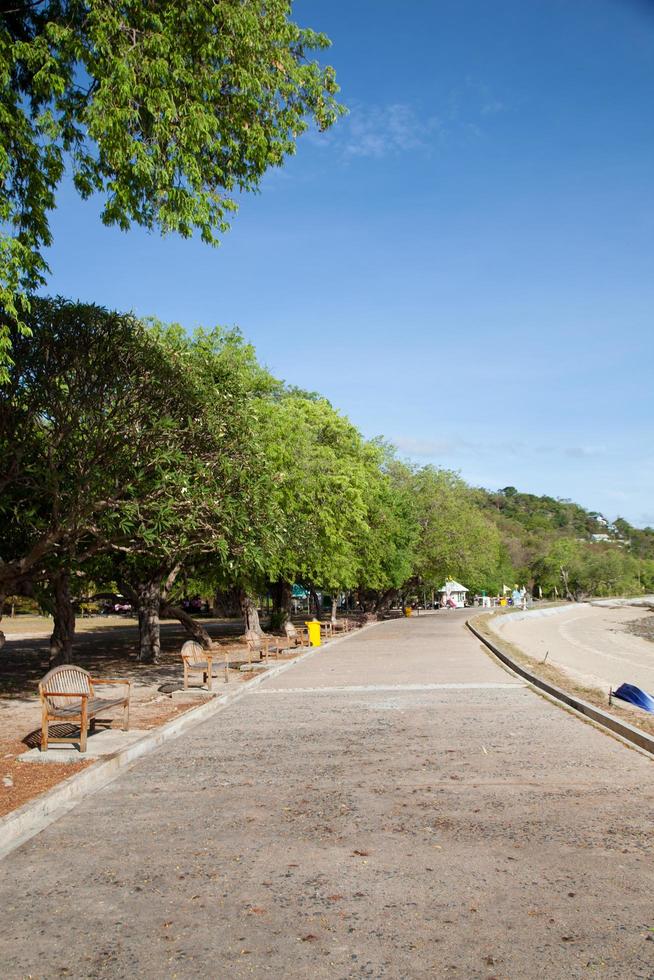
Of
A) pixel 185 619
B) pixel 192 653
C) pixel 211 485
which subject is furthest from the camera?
pixel 185 619

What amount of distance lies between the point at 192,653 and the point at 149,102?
1009cm

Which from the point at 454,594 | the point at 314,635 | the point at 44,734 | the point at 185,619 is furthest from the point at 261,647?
the point at 454,594

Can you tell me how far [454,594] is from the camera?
4373 inches

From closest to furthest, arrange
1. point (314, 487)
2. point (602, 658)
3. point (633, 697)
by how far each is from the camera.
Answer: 1. point (633, 697)
2. point (314, 487)
3. point (602, 658)

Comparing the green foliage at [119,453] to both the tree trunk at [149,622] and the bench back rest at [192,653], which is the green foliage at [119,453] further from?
the tree trunk at [149,622]

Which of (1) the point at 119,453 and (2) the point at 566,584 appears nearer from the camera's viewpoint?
(1) the point at 119,453

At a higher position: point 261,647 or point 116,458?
point 116,458

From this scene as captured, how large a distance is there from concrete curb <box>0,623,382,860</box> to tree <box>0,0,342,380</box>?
440 centimetres

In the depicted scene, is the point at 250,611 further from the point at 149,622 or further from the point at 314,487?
the point at 149,622

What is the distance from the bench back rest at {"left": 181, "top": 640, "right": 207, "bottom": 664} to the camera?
15109mm

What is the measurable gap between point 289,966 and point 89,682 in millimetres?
6393

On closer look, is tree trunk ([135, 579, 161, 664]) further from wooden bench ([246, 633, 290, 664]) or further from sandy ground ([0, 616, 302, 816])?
wooden bench ([246, 633, 290, 664])

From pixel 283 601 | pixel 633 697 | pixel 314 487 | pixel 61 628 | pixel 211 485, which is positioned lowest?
pixel 633 697

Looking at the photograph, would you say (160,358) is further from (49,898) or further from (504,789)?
(49,898)
